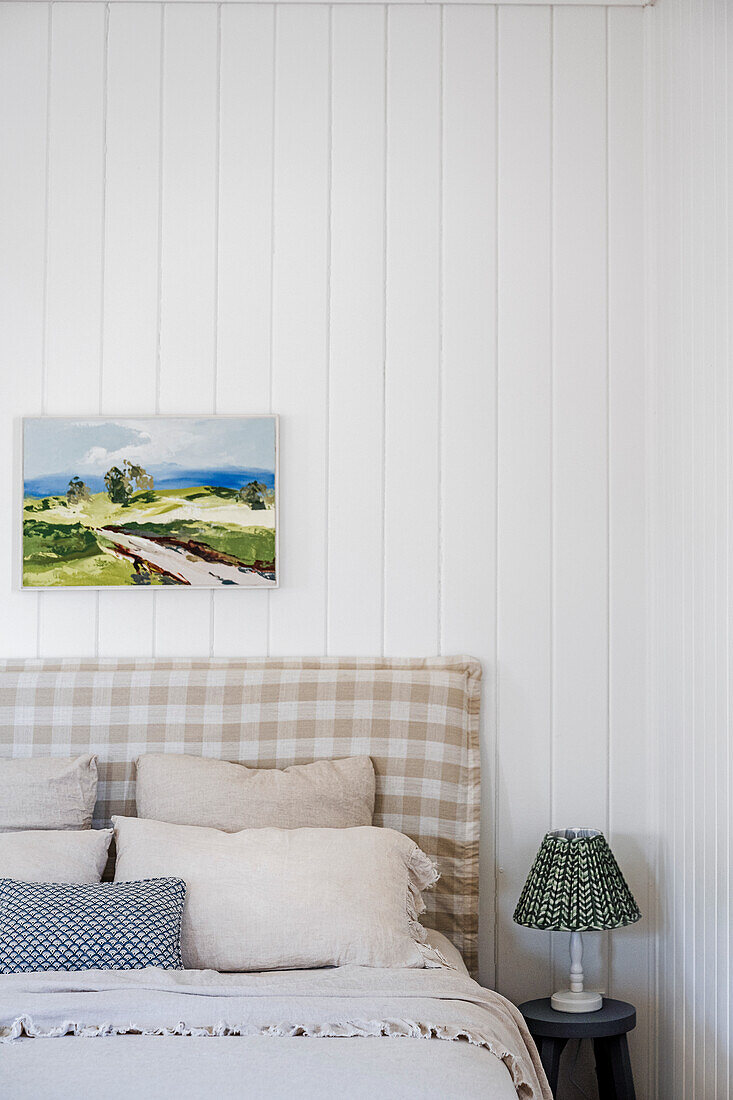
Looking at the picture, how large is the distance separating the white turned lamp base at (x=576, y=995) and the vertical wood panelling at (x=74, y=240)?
4.91ft

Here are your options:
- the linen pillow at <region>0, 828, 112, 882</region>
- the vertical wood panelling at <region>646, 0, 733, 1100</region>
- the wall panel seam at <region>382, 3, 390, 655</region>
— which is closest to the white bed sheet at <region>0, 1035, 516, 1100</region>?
the linen pillow at <region>0, 828, 112, 882</region>

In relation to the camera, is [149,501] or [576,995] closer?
[576,995]

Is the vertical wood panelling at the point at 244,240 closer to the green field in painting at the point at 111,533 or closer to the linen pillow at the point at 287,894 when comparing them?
the green field in painting at the point at 111,533

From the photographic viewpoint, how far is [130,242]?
302cm

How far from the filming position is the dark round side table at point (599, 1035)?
255 centimetres

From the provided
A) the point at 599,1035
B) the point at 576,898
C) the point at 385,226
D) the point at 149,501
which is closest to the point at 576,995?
the point at 599,1035

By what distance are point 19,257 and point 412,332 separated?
1117mm

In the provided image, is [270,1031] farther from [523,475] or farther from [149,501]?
[523,475]

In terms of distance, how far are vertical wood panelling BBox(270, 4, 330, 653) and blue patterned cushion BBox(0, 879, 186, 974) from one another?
936mm

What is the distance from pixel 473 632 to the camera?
2.97 m

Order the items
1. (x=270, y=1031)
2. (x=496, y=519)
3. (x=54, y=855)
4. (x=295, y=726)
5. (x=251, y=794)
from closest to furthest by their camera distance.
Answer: (x=270, y=1031)
(x=54, y=855)
(x=251, y=794)
(x=295, y=726)
(x=496, y=519)

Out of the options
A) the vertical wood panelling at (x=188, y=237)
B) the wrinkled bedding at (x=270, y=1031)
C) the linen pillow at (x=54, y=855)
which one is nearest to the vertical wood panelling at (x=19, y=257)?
the vertical wood panelling at (x=188, y=237)

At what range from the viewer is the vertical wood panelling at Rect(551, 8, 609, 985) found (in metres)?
2.96

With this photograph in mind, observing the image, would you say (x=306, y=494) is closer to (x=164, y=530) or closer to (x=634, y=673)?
(x=164, y=530)
